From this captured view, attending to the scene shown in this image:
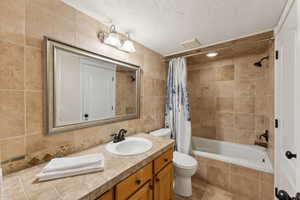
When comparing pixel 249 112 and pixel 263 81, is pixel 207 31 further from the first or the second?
pixel 249 112

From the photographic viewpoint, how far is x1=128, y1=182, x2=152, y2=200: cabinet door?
3.06 ft

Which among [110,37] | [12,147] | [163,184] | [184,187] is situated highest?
[110,37]

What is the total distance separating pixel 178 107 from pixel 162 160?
1.10m

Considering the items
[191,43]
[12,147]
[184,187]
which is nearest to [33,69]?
[12,147]

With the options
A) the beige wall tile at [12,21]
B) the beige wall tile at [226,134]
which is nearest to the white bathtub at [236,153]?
the beige wall tile at [226,134]

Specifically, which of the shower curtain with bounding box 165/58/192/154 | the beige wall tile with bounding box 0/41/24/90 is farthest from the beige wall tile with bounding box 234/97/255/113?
the beige wall tile with bounding box 0/41/24/90

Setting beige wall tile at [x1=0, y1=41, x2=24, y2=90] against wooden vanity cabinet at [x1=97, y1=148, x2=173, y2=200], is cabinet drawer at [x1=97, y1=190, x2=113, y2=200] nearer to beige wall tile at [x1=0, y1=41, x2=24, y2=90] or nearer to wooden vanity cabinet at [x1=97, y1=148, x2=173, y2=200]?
wooden vanity cabinet at [x1=97, y1=148, x2=173, y2=200]

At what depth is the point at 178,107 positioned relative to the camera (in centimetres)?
215

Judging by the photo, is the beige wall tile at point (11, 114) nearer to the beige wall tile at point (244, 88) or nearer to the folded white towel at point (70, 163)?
the folded white towel at point (70, 163)

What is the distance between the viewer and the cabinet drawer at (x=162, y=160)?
45.3 inches

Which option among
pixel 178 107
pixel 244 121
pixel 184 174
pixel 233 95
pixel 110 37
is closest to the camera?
pixel 110 37

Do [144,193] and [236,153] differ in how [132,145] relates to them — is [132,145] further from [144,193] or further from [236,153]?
[236,153]

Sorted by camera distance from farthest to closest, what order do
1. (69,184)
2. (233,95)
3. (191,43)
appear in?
(233,95), (191,43), (69,184)

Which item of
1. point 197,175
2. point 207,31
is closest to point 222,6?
point 207,31
